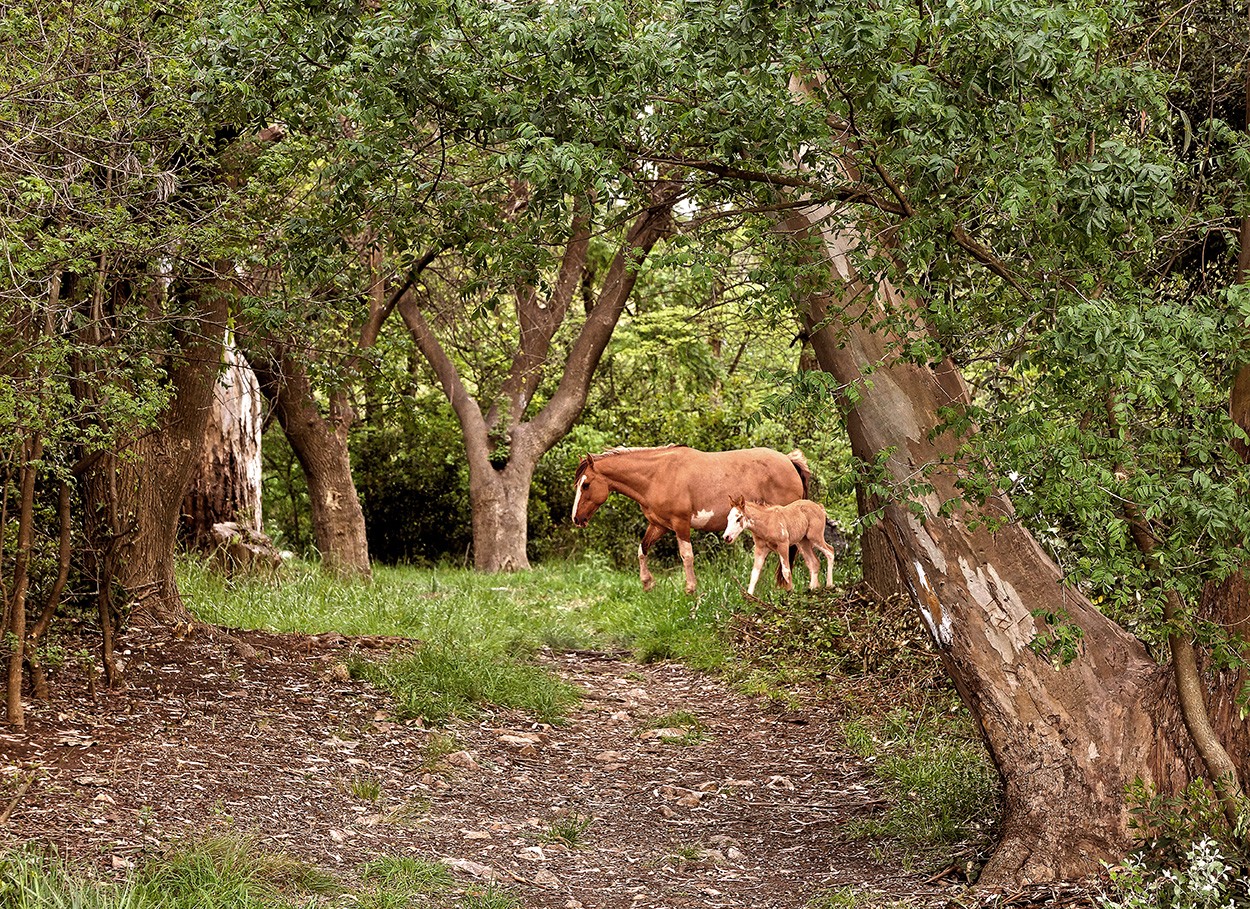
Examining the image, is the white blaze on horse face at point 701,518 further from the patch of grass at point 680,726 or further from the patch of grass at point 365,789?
the patch of grass at point 365,789

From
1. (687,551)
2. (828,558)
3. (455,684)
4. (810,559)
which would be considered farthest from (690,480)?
(455,684)

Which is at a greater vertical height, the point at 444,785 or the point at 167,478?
the point at 167,478

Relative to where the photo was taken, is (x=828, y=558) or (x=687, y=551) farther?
(x=687, y=551)

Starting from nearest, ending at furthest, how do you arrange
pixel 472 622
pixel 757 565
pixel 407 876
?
pixel 407 876, pixel 472 622, pixel 757 565

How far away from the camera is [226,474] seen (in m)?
11.7

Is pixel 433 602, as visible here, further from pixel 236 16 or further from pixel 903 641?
pixel 236 16

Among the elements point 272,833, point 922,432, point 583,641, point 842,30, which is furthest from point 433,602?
point 842,30

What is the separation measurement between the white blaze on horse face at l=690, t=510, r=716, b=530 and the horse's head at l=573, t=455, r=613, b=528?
→ 31.1 inches

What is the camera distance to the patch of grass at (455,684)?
754cm

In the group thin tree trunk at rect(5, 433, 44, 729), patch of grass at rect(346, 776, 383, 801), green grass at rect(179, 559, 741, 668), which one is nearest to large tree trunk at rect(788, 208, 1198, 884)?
patch of grass at rect(346, 776, 383, 801)

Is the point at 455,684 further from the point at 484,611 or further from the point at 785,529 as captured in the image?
the point at 785,529

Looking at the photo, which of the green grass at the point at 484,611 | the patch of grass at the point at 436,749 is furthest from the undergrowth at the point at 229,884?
the green grass at the point at 484,611

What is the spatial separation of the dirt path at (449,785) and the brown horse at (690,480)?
2533 millimetres

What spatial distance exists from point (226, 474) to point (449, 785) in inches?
242
